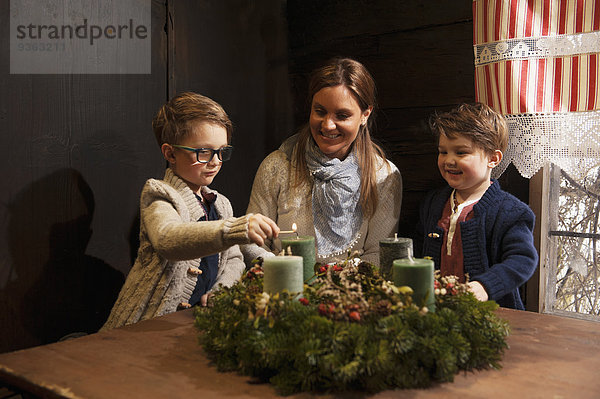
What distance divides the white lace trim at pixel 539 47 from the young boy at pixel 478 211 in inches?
8.6

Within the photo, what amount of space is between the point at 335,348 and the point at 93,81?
1534 millimetres

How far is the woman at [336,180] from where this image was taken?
2.09 m

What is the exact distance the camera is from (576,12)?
1812 mm

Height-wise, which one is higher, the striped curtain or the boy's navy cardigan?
the striped curtain

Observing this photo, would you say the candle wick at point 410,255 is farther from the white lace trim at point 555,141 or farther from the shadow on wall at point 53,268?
the shadow on wall at point 53,268

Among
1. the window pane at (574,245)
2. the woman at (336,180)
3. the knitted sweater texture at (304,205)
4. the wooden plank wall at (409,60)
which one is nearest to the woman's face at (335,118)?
the woman at (336,180)

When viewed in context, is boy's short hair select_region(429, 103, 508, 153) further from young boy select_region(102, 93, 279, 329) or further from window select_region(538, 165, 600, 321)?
young boy select_region(102, 93, 279, 329)

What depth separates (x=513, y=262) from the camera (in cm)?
170

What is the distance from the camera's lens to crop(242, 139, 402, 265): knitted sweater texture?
2119 mm

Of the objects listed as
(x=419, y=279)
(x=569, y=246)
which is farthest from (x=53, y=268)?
(x=569, y=246)

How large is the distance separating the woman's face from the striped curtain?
51 cm

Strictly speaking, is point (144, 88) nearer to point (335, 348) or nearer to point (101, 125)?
point (101, 125)

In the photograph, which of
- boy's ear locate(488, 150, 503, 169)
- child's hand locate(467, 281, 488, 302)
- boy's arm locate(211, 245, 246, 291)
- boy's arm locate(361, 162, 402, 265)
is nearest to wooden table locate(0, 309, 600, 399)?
child's hand locate(467, 281, 488, 302)

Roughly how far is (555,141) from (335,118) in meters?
0.79
